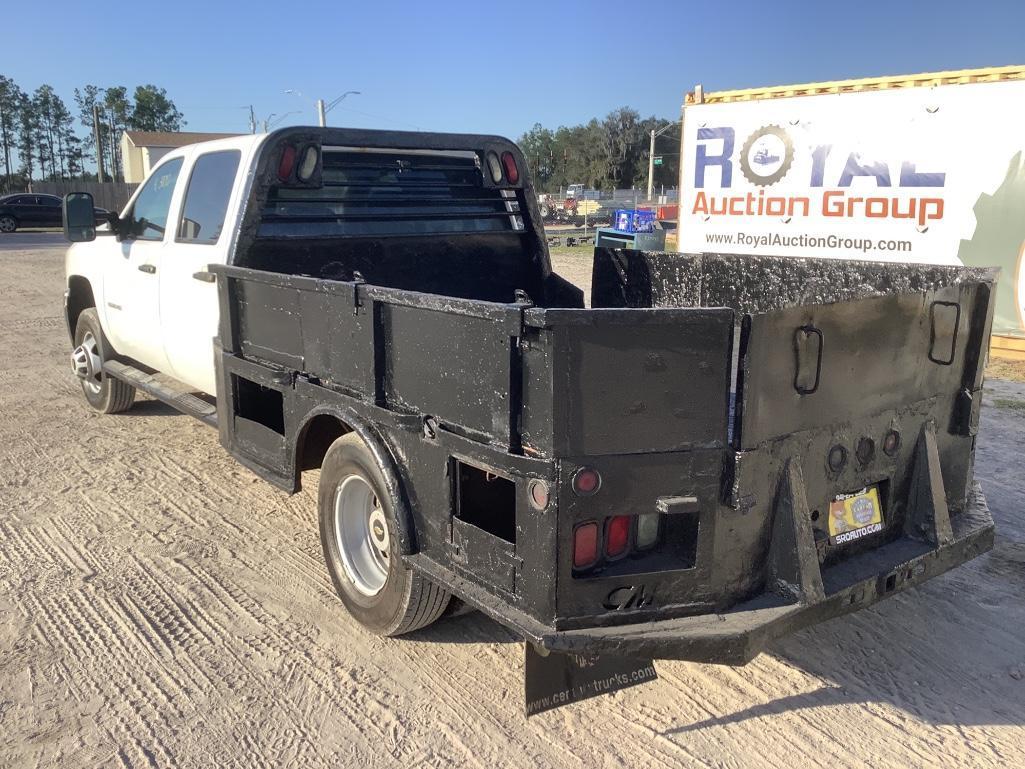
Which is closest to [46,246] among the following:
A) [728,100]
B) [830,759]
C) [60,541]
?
[728,100]

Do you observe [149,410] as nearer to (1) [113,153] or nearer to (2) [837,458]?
(2) [837,458]

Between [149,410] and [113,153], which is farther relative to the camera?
[113,153]

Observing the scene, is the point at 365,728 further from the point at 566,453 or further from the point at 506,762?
the point at 566,453

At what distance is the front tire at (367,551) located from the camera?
11.3ft

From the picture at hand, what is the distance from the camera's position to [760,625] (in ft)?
9.17

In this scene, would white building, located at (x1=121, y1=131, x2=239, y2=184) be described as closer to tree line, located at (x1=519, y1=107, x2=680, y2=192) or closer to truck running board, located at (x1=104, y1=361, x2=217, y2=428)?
tree line, located at (x1=519, y1=107, x2=680, y2=192)

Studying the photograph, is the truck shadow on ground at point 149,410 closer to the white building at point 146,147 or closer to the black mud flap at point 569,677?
the black mud flap at point 569,677

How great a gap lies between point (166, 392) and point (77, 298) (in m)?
2.38

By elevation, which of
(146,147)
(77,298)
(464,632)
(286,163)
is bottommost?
(464,632)

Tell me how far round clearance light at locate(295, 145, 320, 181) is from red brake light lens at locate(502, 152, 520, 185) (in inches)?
Answer: 51.4

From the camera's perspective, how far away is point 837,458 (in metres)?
3.20

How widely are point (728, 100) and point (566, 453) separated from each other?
11.1 m

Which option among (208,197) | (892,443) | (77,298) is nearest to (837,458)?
(892,443)

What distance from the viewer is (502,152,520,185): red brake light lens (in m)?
5.66
